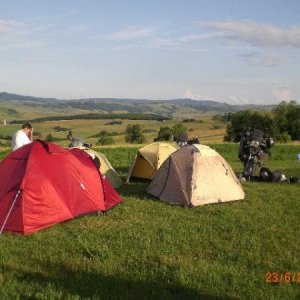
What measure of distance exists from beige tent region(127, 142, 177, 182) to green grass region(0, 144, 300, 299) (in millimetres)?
4679

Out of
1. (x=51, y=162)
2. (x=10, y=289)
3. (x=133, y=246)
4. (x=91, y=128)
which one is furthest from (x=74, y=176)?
(x=91, y=128)

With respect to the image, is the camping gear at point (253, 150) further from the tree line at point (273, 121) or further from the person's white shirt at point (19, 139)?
the tree line at point (273, 121)

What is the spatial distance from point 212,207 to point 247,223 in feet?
6.32

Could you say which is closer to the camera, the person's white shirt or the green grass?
the green grass

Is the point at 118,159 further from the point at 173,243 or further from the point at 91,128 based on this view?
the point at 91,128

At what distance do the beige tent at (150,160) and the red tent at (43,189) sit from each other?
541 centimetres

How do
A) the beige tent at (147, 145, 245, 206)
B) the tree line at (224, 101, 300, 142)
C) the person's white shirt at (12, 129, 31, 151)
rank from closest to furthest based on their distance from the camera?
the beige tent at (147, 145, 245, 206)
the person's white shirt at (12, 129, 31, 151)
the tree line at (224, 101, 300, 142)

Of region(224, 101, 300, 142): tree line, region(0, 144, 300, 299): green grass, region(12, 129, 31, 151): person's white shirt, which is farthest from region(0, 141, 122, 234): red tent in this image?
region(224, 101, 300, 142): tree line

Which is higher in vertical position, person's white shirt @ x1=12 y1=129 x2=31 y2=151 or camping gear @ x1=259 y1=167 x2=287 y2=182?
person's white shirt @ x1=12 y1=129 x2=31 y2=151

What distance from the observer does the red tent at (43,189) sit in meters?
9.59

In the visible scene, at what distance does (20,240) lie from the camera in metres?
8.84

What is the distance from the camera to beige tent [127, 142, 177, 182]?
55.4 feet

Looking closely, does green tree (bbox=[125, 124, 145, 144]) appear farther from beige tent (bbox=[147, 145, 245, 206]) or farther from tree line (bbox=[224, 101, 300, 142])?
beige tent (bbox=[147, 145, 245, 206])

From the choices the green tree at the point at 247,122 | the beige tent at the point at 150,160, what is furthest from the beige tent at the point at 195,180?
the green tree at the point at 247,122
